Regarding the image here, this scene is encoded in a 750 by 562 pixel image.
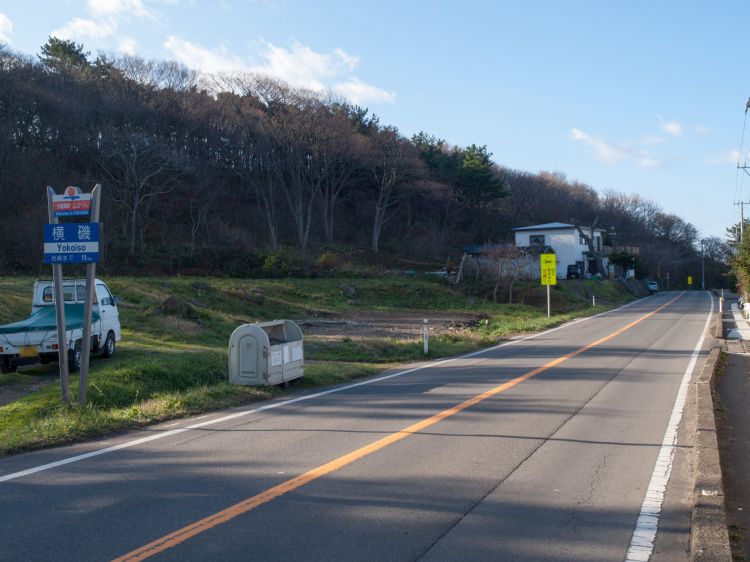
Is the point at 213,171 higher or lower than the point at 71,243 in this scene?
higher

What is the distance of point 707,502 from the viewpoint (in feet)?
20.6

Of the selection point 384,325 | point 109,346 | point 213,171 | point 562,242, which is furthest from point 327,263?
point 562,242

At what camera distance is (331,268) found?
53375 millimetres

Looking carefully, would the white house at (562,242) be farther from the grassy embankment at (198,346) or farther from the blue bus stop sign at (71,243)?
the blue bus stop sign at (71,243)

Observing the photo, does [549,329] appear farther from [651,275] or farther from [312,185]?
[651,275]

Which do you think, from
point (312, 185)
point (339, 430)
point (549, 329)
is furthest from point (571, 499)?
point (312, 185)

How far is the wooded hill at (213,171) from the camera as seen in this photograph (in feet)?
149

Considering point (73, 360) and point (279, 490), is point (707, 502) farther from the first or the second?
point (73, 360)

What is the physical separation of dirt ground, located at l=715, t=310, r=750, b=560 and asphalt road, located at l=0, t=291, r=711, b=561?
0.40 metres

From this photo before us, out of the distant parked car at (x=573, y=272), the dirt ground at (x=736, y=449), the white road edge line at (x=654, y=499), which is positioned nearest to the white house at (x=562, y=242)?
the distant parked car at (x=573, y=272)

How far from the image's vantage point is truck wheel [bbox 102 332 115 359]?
18.0m

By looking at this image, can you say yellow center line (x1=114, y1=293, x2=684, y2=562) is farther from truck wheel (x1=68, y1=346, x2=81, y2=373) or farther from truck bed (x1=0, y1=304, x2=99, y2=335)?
truck bed (x1=0, y1=304, x2=99, y2=335)

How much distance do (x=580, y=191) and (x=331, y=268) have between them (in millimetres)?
78624

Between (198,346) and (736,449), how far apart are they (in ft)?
53.4
